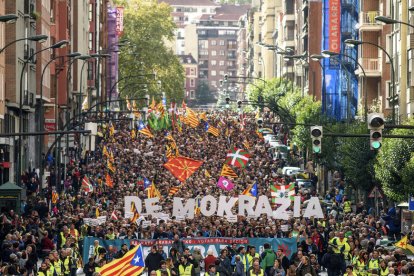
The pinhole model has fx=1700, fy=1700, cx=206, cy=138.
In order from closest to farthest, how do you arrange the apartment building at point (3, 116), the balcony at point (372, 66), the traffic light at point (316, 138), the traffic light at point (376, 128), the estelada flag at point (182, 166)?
the traffic light at point (376, 128)
the traffic light at point (316, 138)
the estelada flag at point (182, 166)
the apartment building at point (3, 116)
the balcony at point (372, 66)

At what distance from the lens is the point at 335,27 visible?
108 meters

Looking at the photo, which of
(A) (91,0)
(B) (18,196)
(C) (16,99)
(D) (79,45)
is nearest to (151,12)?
(A) (91,0)

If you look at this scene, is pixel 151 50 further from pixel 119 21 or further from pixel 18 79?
pixel 18 79

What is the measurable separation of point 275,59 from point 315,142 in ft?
465

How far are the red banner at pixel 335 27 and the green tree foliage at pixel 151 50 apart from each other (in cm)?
6476

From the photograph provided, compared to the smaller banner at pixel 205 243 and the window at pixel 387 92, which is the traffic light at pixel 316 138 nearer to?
the smaller banner at pixel 205 243

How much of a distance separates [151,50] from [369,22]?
9239 centimetres

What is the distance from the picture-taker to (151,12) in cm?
19050

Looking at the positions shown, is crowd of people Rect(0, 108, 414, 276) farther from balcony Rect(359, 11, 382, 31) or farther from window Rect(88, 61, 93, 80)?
window Rect(88, 61, 93, 80)

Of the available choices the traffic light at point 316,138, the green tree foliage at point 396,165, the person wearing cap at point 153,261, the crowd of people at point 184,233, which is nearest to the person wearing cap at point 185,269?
the crowd of people at point 184,233

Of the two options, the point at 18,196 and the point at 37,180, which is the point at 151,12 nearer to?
the point at 37,180

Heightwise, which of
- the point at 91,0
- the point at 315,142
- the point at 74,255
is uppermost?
the point at 91,0

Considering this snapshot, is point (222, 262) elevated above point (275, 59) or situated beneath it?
situated beneath

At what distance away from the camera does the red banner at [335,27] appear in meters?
108
